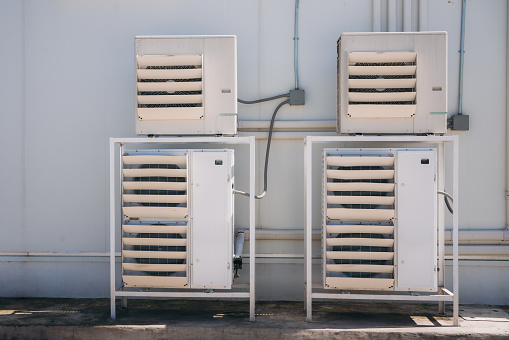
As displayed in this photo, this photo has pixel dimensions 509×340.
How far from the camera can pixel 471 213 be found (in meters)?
3.98

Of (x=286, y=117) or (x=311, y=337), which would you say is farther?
(x=286, y=117)

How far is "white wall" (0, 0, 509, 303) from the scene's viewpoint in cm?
396

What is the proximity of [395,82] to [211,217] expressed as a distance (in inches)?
66.6

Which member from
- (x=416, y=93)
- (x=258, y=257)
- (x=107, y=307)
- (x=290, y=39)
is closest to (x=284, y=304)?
(x=258, y=257)

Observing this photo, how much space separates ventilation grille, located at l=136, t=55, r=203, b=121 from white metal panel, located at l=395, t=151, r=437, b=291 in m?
1.57

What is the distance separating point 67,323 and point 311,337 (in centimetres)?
180

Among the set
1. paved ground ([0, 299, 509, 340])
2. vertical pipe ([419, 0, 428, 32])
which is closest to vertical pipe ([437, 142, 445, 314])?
paved ground ([0, 299, 509, 340])

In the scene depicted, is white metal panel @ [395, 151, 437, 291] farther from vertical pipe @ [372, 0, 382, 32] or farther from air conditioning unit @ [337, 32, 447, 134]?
vertical pipe @ [372, 0, 382, 32]

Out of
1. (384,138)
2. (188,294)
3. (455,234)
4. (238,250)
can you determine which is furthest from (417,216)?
(188,294)

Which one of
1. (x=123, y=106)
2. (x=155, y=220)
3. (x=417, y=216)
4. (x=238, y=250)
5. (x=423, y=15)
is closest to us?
(x=417, y=216)

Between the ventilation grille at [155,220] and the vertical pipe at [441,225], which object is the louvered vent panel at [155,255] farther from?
the vertical pipe at [441,225]

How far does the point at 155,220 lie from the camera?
3.40 m

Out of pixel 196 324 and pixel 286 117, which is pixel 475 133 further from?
pixel 196 324

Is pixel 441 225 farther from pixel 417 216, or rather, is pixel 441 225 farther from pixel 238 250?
pixel 238 250
